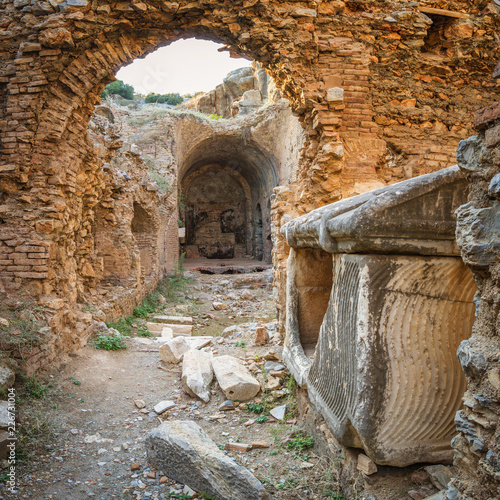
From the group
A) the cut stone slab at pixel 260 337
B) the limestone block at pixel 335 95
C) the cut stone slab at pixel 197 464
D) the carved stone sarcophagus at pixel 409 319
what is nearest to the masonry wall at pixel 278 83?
the limestone block at pixel 335 95

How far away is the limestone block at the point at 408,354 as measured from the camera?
1.71 m

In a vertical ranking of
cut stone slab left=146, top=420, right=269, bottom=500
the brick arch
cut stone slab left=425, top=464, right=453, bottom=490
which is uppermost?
the brick arch

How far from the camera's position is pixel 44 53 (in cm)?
419

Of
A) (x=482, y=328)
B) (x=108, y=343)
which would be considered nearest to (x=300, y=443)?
(x=482, y=328)

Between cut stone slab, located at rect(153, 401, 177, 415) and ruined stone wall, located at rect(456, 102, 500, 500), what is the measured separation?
2.76 meters

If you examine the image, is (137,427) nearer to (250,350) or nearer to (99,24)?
(250,350)

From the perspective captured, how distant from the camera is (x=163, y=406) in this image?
3.52 meters

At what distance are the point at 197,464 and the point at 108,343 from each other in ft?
10.2

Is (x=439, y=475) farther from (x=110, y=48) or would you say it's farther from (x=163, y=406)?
(x=110, y=48)

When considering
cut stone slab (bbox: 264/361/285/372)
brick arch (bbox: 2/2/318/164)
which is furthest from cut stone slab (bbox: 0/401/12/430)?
brick arch (bbox: 2/2/318/164)

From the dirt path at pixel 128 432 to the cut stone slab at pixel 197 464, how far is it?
99 millimetres

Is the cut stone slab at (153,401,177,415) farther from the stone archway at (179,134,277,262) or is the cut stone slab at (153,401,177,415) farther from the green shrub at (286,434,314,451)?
the stone archway at (179,134,277,262)

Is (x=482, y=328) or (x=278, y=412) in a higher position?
(x=482, y=328)

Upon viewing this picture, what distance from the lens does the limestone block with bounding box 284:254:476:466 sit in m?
1.71
